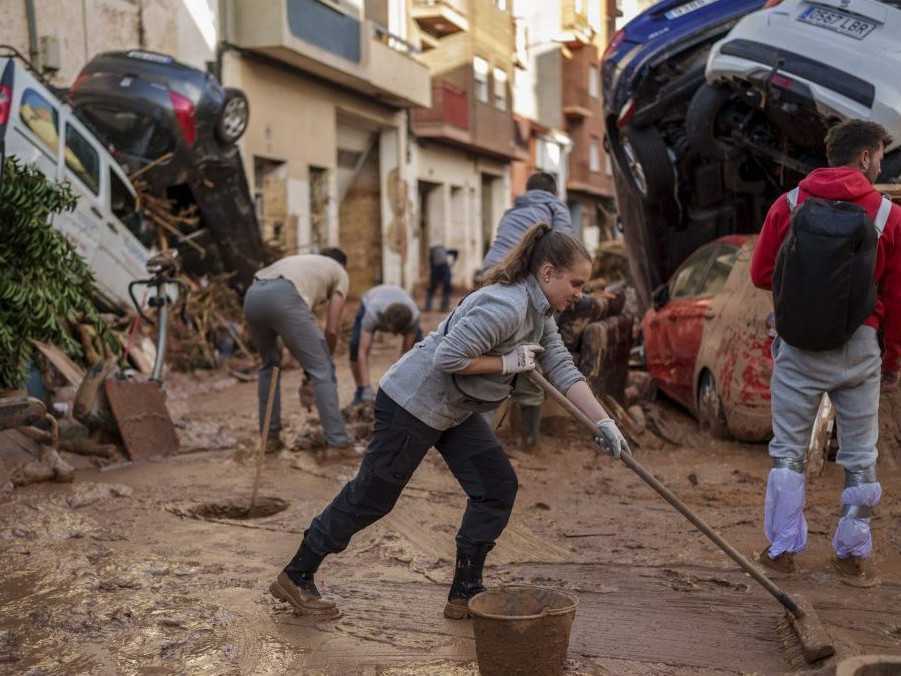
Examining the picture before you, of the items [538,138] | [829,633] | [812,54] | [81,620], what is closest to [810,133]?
[812,54]

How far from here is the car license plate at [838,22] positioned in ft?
24.6

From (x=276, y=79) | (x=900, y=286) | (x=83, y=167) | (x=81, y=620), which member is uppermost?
(x=276, y=79)

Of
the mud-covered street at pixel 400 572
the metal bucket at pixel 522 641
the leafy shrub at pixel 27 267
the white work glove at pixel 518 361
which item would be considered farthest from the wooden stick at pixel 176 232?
the metal bucket at pixel 522 641

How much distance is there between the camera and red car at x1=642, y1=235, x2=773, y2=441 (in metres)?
7.13

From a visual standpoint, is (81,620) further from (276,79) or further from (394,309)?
(276,79)

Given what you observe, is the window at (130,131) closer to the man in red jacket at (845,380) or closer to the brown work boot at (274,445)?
the brown work boot at (274,445)

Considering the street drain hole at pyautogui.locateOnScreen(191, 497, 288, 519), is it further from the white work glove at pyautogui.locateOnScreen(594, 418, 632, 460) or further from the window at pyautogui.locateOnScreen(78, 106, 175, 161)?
the window at pyautogui.locateOnScreen(78, 106, 175, 161)

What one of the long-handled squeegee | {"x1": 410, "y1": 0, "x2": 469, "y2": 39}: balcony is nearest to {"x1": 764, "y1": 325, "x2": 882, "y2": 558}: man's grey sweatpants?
the long-handled squeegee

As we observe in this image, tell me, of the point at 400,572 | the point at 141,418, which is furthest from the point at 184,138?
the point at 400,572

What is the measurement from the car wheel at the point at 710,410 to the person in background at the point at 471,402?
357 cm

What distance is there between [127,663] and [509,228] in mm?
4279

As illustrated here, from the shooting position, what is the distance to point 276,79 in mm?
19641

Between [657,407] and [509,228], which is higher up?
[509,228]

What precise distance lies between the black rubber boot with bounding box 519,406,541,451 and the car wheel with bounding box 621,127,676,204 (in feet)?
11.2
